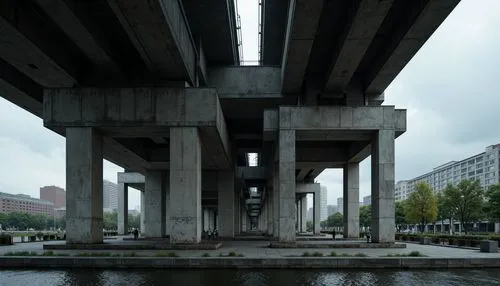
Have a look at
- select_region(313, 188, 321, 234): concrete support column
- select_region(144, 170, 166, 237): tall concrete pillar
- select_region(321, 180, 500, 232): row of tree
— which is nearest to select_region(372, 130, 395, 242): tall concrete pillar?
select_region(144, 170, 166, 237): tall concrete pillar

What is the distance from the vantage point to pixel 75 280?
48.1 feet

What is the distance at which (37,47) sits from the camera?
20.2 m

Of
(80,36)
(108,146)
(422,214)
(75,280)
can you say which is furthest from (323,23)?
(422,214)

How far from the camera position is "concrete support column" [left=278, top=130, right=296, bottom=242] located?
27.7 meters

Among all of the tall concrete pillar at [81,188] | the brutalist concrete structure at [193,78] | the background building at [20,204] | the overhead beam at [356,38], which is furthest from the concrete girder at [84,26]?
the background building at [20,204]

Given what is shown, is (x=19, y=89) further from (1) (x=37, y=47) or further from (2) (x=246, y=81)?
(2) (x=246, y=81)

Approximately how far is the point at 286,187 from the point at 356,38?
1023cm

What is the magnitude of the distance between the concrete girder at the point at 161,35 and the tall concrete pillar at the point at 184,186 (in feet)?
10.7

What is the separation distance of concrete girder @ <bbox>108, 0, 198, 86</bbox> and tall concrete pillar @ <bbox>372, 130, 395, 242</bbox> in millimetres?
11863

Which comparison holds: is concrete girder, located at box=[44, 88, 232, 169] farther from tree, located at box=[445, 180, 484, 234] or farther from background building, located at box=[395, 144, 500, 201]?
background building, located at box=[395, 144, 500, 201]

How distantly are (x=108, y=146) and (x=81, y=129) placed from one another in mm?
9670

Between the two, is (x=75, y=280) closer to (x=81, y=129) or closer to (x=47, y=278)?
(x=47, y=278)

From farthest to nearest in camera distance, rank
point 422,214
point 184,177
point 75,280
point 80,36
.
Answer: point 422,214
point 184,177
point 80,36
point 75,280

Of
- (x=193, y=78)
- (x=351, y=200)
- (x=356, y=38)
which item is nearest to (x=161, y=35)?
(x=193, y=78)
